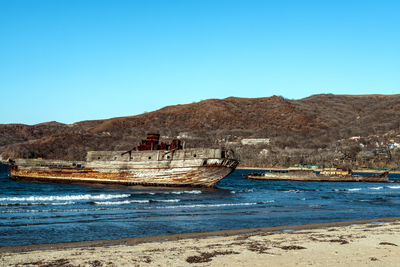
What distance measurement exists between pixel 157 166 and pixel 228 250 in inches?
1203

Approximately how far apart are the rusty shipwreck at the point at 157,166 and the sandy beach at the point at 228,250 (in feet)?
79.6

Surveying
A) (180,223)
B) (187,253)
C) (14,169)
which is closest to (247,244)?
(187,253)

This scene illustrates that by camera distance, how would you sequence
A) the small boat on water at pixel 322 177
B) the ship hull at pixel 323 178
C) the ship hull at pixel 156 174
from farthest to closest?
the small boat on water at pixel 322 177 < the ship hull at pixel 323 178 < the ship hull at pixel 156 174

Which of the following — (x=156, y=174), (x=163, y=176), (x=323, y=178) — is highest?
(x=156, y=174)

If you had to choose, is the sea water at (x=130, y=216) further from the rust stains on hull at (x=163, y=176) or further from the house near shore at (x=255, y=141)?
the house near shore at (x=255, y=141)

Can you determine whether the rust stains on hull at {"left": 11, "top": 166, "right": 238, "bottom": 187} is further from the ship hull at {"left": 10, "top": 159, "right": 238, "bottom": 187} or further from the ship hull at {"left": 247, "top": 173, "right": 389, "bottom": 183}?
the ship hull at {"left": 247, "top": 173, "right": 389, "bottom": 183}

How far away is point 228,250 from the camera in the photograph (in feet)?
43.6

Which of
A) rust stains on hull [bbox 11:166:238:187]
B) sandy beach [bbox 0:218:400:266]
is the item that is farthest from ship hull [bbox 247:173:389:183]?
sandy beach [bbox 0:218:400:266]

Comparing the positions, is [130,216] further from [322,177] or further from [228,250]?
[322,177]

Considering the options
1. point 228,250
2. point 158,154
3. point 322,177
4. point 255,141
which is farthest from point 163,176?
point 255,141

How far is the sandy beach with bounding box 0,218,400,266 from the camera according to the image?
38.2ft

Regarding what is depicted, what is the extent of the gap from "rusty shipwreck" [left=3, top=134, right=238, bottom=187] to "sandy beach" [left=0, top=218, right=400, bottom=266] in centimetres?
2425

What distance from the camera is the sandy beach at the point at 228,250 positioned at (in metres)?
11.6

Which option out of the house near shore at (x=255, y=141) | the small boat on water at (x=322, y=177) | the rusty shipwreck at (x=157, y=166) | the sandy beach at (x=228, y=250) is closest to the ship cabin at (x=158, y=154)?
the rusty shipwreck at (x=157, y=166)
